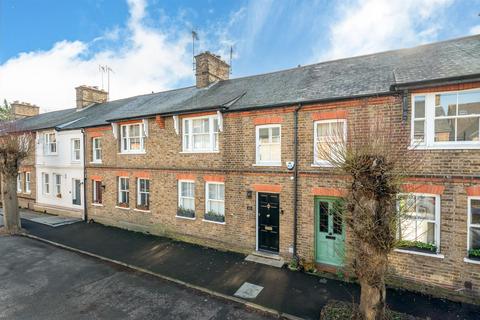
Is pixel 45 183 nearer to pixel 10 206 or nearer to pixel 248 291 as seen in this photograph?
pixel 10 206

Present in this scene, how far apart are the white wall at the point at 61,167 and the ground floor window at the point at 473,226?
18683mm

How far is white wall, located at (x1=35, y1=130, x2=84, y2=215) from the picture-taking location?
1571 centimetres

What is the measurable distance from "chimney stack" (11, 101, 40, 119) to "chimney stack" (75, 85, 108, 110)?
11240 millimetres

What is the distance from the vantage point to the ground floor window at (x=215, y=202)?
34.0 feet

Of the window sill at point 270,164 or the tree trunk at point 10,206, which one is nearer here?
the window sill at point 270,164

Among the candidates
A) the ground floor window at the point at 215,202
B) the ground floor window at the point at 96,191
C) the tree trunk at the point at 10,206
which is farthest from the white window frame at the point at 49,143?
the ground floor window at the point at 215,202

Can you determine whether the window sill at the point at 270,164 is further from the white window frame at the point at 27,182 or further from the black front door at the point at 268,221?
the white window frame at the point at 27,182

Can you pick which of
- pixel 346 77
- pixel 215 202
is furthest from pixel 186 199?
pixel 346 77

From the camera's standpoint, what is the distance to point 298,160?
8672 mm

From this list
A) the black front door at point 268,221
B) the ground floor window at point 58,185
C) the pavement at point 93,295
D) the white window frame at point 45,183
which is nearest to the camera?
the pavement at point 93,295

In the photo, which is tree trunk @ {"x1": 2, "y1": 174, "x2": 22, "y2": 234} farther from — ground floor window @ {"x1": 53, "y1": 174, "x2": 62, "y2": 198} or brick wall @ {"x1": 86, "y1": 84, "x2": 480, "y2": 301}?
brick wall @ {"x1": 86, "y1": 84, "x2": 480, "y2": 301}

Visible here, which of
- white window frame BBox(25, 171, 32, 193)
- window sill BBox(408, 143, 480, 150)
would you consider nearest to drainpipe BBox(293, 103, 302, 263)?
window sill BBox(408, 143, 480, 150)

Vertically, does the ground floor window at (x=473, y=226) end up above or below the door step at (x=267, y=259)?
above

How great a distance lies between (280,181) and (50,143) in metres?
17.4
